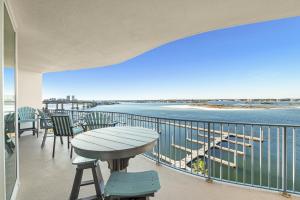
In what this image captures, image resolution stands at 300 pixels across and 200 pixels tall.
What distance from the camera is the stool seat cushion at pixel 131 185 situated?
1.14 m

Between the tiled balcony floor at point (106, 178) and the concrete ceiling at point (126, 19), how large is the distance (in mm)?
2476

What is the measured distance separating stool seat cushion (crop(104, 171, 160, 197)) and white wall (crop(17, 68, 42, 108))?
6.31 metres

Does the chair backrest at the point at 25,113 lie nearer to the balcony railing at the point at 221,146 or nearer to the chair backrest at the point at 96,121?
the balcony railing at the point at 221,146

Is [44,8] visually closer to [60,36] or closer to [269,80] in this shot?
[60,36]

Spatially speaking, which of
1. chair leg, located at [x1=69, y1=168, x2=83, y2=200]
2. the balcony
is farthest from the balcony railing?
chair leg, located at [x1=69, y1=168, x2=83, y2=200]

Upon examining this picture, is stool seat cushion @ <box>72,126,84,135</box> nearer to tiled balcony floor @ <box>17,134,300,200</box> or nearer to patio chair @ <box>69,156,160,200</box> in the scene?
tiled balcony floor @ <box>17,134,300,200</box>

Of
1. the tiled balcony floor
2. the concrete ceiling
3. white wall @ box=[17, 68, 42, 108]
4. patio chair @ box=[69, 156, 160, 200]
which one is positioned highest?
the concrete ceiling

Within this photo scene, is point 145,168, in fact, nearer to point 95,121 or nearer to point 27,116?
point 95,121

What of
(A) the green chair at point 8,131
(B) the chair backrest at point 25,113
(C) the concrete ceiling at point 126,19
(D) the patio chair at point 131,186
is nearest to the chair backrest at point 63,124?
(A) the green chair at point 8,131

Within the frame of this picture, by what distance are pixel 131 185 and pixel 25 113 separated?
19.5 feet

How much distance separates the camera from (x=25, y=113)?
17.9 ft

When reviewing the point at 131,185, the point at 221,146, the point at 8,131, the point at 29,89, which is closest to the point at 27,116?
the point at 29,89

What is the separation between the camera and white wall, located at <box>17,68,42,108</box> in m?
5.80

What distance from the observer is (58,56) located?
4.35 meters
